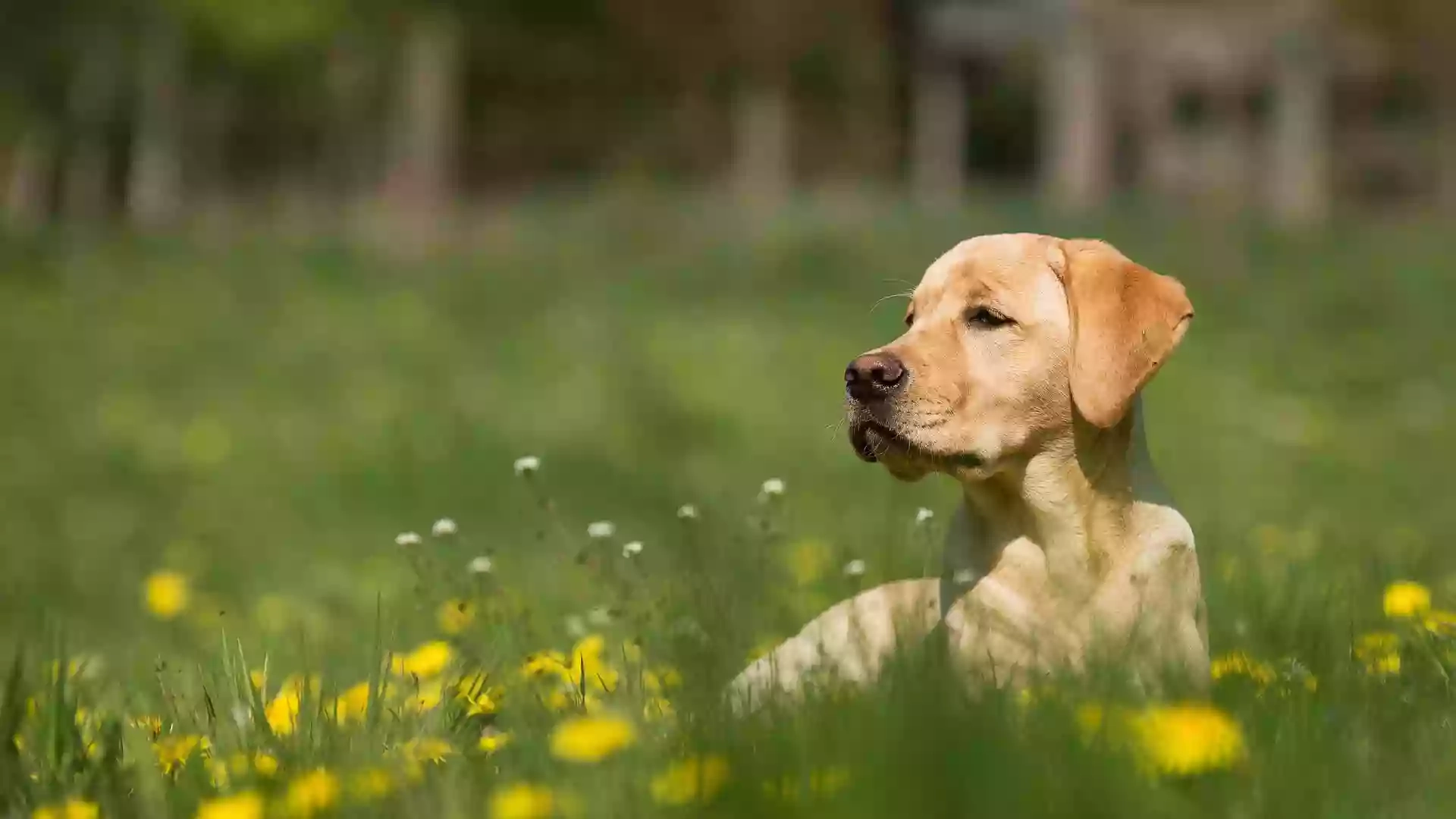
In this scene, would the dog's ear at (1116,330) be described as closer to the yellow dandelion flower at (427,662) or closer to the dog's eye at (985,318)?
the dog's eye at (985,318)

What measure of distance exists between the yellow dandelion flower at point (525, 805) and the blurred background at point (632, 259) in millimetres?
1069

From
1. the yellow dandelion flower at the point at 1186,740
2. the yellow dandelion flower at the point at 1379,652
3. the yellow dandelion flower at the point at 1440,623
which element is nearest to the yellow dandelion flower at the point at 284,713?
the yellow dandelion flower at the point at 1186,740

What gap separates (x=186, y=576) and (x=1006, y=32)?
54.9 ft

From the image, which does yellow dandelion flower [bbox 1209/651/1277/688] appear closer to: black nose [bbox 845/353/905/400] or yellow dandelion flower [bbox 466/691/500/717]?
black nose [bbox 845/353/905/400]

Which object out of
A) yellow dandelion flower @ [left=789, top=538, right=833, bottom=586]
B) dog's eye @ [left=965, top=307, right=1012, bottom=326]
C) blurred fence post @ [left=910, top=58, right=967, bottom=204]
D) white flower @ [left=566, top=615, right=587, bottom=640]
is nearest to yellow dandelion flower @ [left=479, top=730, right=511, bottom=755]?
white flower @ [left=566, top=615, right=587, bottom=640]

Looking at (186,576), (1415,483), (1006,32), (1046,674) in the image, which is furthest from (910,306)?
(1006,32)

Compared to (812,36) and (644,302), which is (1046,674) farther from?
(812,36)

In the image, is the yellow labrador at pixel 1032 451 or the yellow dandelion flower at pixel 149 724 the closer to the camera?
the yellow dandelion flower at pixel 149 724

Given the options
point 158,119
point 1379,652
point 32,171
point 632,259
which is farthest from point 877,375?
point 32,171

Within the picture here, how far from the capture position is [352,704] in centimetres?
269

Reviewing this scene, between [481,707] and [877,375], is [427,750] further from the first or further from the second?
[877,375]

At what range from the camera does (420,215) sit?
16.4 metres

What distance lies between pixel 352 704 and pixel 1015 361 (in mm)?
1498

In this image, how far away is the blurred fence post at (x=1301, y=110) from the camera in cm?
1744
